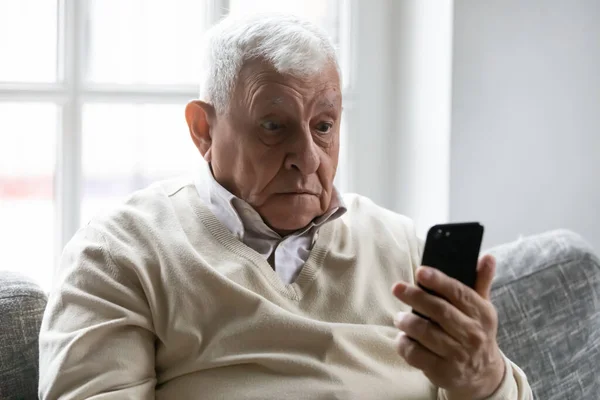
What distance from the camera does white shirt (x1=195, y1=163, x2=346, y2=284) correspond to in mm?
1645

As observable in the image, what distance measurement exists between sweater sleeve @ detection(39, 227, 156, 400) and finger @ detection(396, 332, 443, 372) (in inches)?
17.9

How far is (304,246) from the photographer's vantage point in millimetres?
1703

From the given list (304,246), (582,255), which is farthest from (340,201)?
(582,255)

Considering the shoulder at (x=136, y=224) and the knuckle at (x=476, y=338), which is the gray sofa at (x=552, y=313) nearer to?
the knuckle at (x=476, y=338)

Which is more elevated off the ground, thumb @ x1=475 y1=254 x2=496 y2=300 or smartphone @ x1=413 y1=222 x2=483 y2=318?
smartphone @ x1=413 y1=222 x2=483 y2=318

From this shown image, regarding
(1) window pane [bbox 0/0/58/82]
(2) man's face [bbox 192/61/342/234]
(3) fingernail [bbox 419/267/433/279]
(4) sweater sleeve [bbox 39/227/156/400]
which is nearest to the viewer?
(3) fingernail [bbox 419/267/433/279]

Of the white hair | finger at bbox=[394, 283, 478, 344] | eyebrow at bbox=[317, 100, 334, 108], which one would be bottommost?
finger at bbox=[394, 283, 478, 344]

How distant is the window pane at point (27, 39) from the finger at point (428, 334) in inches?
52.2

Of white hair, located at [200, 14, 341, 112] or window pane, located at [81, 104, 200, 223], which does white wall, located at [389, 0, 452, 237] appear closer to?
window pane, located at [81, 104, 200, 223]

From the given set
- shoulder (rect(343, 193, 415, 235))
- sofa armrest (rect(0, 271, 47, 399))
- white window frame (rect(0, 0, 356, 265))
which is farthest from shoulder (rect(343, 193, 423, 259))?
white window frame (rect(0, 0, 356, 265))

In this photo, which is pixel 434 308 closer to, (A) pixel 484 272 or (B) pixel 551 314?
(A) pixel 484 272

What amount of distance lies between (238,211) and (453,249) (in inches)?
19.5

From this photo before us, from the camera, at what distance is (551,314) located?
1812 millimetres

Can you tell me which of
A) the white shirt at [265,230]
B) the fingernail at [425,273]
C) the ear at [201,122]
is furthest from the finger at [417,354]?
the ear at [201,122]
